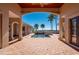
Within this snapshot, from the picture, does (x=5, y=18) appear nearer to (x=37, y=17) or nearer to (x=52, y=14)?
(x=37, y=17)

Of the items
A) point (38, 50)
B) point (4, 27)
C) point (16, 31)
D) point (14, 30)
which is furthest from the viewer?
point (14, 30)

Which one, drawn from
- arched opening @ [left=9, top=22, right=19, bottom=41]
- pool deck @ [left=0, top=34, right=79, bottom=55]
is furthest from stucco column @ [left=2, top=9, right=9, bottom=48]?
arched opening @ [left=9, top=22, right=19, bottom=41]

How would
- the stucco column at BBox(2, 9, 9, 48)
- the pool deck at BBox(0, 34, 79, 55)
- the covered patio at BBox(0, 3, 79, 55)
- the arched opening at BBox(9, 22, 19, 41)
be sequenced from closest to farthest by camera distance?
the pool deck at BBox(0, 34, 79, 55), the covered patio at BBox(0, 3, 79, 55), the stucco column at BBox(2, 9, 9, 48), the arched opening at BBox(9, 22, 19, 41)

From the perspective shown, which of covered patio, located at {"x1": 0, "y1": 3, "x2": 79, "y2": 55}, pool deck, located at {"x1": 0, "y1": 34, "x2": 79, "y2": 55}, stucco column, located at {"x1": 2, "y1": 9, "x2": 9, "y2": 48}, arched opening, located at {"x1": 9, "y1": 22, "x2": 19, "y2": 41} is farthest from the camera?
arched opening, located at {"x1": 9, "y1": 22, "x2": 19, "y2": 41}

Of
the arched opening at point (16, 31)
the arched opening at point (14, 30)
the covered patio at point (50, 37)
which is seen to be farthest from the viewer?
the arched opening at point (16, 31)

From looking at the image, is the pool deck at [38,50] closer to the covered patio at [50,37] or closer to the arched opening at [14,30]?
the covered patio at [50,37]

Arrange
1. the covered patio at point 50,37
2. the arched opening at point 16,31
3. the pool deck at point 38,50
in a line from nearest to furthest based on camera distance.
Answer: the pool deck at point 38,50
the covered patio at point 50,37
the arched opening at point 16,31

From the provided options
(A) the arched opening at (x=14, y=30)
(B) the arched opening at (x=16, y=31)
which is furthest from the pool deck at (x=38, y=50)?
(B) the arched opening at (x=16, y=31)

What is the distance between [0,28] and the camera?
10039 millimetres

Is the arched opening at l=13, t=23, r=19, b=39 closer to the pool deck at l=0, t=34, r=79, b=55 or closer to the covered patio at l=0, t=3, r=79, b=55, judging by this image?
the covered patio at l=0, t=3, r=79, b=55

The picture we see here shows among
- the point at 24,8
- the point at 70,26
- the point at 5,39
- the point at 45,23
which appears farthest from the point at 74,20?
the point at 24,8

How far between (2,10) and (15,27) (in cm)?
725

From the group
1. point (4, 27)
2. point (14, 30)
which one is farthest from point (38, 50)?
point (14, 30)

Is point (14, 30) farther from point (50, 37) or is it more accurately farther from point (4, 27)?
point (4, 27)
